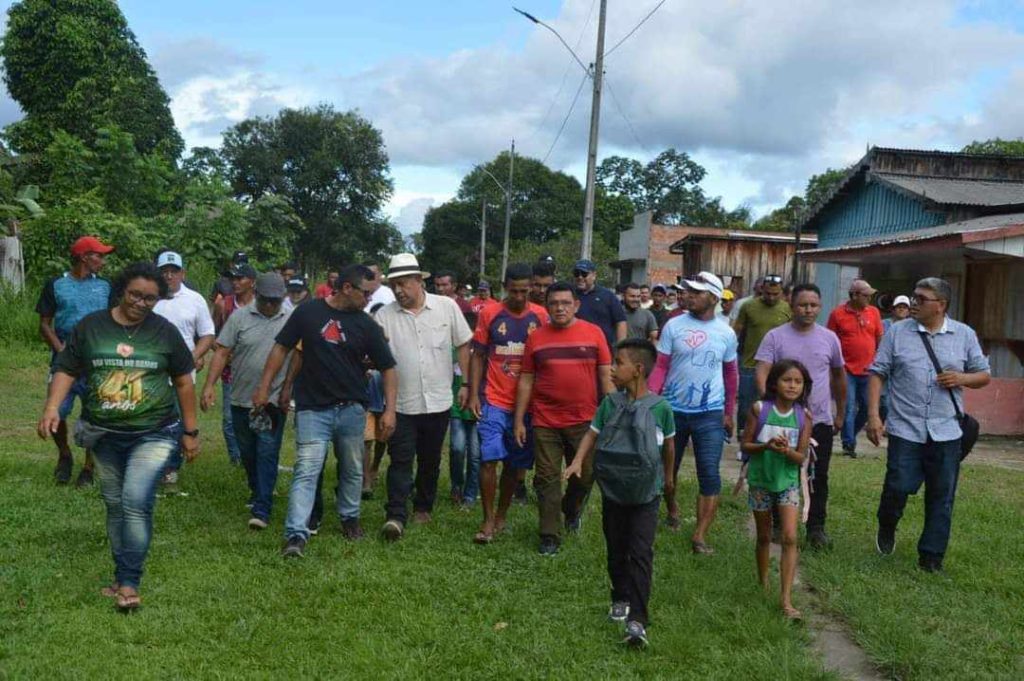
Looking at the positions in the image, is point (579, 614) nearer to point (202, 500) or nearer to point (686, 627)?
point (686, 627)

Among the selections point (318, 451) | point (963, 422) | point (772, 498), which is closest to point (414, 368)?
point (318, 451)

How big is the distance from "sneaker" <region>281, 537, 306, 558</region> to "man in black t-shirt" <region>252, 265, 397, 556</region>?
0.03 meters

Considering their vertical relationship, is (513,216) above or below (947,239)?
above

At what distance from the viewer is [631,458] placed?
512cm

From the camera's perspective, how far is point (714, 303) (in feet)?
22.8

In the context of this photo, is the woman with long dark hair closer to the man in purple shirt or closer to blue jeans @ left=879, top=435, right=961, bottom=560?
the man in purple shirt

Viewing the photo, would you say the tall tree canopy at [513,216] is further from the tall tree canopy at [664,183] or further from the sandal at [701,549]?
the sandal at [701,549]

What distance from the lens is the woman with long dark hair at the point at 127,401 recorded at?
206 inches

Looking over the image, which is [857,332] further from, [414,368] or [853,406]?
[414,368]

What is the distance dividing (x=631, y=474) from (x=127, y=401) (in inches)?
104

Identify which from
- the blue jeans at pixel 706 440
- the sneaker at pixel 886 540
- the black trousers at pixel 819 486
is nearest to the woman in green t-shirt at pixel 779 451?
the blue jeans at pixel 706 440

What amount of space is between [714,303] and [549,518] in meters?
1.87

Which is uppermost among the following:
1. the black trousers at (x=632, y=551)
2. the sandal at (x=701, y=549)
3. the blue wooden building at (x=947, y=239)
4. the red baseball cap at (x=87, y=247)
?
the blue wooden building at (x=947, y=239)

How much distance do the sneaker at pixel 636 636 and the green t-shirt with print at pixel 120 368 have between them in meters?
2.69
